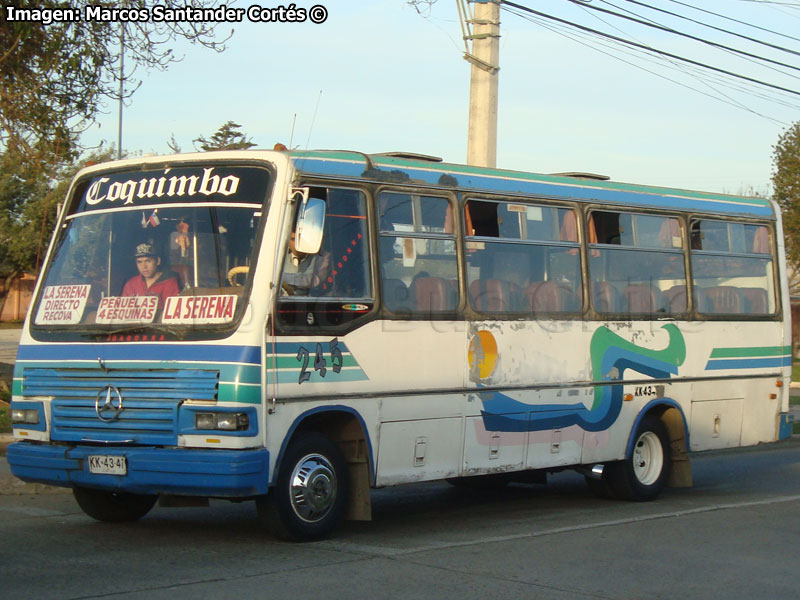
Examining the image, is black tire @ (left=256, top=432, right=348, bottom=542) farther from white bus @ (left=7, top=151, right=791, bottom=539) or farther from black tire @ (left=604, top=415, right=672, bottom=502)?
black tire @ (left=604, top=415, right=672, bottom=502)

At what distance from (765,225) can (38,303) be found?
8.21 meters

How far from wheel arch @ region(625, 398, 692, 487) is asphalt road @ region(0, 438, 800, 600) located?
29cm

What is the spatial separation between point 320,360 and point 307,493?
38.9 inches

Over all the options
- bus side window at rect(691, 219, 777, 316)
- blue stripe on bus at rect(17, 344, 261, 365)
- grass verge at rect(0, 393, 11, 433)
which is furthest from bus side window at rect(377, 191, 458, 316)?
grass verge at rect(0, 393, 11, 433)

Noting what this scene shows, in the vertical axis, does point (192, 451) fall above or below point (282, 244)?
below

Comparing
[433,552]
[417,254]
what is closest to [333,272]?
[417,254]

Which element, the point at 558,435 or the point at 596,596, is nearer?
the point at 596,596

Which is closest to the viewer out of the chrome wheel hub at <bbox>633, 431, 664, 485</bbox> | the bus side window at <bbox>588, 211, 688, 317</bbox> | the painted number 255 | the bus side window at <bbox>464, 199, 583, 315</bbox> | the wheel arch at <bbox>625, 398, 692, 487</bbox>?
the painted number 255

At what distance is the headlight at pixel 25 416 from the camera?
8.87 metres

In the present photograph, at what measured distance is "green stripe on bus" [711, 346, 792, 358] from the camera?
1249 centimetres

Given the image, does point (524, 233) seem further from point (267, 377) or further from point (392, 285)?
point (267, 377)

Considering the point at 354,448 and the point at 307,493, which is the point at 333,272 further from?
the point at 307,493

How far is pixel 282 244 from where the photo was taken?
8422 mm

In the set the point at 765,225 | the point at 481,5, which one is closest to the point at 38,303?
the point at 765,225
